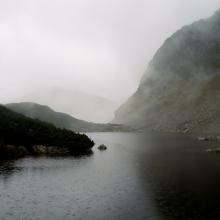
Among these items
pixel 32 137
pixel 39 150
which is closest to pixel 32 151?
pixel 39 150

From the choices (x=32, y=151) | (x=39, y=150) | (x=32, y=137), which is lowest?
(x=32, y=151)

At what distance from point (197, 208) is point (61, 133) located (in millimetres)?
131843

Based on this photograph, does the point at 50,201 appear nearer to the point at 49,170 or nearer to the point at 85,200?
the point at 85,200

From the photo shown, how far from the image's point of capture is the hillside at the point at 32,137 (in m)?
174

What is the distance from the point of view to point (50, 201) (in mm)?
79688

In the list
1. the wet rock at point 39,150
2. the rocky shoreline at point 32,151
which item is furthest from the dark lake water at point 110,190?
the wet rock at point 39,150

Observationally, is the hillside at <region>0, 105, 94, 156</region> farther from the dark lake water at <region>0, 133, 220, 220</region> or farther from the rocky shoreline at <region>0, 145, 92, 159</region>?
the dark lake water at <region>0, 133, 220, 220</region>

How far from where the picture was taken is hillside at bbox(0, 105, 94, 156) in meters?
174

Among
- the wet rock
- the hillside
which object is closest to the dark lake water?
the wet rock

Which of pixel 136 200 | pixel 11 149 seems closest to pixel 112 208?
pixel 136 200

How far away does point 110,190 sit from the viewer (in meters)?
90.7

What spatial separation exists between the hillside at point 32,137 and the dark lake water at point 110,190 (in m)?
34.9

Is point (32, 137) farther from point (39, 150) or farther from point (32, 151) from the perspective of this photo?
point (32, 151)

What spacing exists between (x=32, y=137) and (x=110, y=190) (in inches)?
3897
